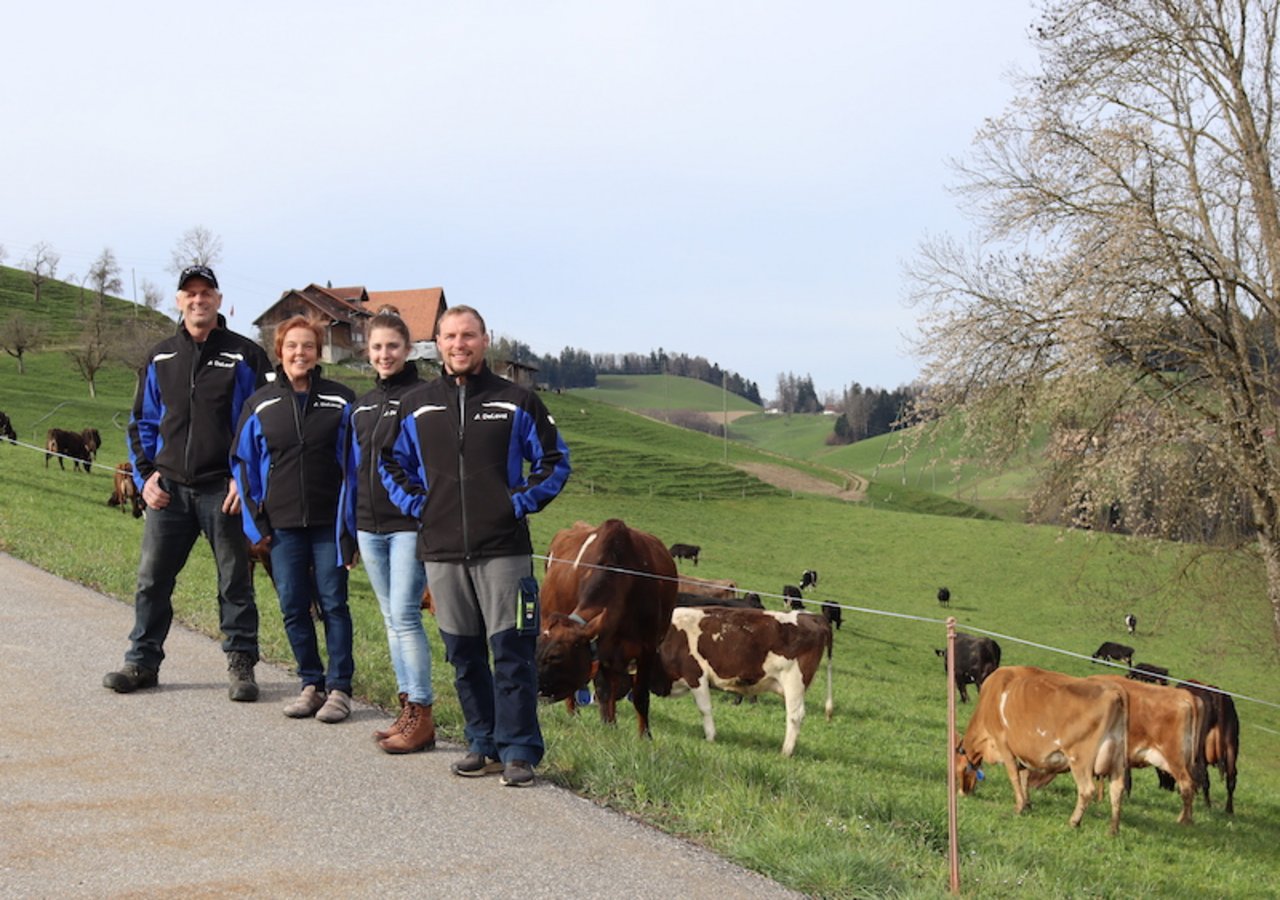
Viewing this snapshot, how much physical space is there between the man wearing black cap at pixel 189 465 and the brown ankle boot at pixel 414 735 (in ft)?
5.02

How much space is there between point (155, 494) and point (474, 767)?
2.90 m

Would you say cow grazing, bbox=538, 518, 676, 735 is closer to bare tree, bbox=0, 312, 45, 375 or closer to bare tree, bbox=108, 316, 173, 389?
bare tree, bbox=108, 316, 173, 389

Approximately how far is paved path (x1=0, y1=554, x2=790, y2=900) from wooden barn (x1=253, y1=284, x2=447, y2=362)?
8489 cm

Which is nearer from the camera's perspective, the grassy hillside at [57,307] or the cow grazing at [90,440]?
the cow grazing at [90,440]

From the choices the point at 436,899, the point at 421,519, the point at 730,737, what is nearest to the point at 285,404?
the point at 421,519

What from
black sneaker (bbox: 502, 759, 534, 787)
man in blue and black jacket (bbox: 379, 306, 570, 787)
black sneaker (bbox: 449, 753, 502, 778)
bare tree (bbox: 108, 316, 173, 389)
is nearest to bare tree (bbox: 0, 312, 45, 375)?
bare tree (bbox: 108, 316, 173, 389)

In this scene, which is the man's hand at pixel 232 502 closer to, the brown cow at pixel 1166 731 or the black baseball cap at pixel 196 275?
the black baseball cap at pixel 196 275

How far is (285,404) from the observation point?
6.87 meters

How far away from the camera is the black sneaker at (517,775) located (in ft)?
17.9

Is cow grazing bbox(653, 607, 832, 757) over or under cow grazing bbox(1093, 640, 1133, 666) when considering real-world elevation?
over

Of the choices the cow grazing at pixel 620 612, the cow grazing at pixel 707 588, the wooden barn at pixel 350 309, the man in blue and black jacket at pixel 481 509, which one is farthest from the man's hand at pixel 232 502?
the wooden barn at pixel 350 309

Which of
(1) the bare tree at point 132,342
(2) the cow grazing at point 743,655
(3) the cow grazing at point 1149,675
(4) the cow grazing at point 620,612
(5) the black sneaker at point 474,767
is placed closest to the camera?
(5) the black sneaker at point 474,767

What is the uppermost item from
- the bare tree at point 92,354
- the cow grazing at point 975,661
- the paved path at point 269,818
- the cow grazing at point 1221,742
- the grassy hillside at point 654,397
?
the grassy hillside at point 654,397

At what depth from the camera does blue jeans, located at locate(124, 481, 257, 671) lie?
23.2ft
